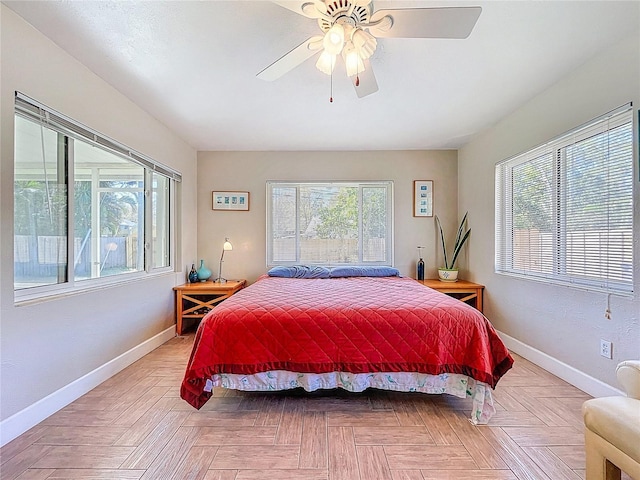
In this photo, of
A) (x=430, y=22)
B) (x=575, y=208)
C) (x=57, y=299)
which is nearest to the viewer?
(x=430, y=22)

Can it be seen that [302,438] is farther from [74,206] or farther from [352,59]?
[74,206]

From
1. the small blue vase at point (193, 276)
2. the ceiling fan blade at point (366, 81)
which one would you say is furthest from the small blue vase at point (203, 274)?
the ceiling fan blade at point (366, 81)

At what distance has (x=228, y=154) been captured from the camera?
4.32 m

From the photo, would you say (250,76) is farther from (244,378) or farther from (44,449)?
(44,449)

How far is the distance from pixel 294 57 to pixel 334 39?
1.03ft

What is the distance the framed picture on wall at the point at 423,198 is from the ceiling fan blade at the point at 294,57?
2.82 meters

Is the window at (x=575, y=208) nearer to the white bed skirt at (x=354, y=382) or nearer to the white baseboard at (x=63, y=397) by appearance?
the white bed skirt at (x=354, y=382)

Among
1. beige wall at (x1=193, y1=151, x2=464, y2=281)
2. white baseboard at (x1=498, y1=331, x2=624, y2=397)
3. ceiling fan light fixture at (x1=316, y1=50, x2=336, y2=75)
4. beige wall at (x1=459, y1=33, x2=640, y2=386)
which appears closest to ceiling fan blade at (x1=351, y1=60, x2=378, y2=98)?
ceiling fan light fixture at (x1=316, y1=50, x2=336, y2=75)

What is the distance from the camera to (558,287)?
258cm

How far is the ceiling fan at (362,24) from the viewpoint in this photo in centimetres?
142

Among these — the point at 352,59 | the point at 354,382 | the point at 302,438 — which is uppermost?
the point at 352,59

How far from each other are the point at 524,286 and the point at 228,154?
3.78 m

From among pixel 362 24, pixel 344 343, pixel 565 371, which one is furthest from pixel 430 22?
pixel 565 371

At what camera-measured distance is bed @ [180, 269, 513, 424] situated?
200cm
